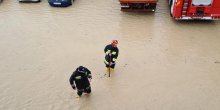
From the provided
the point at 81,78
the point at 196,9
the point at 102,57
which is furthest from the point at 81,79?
the point at 196,9

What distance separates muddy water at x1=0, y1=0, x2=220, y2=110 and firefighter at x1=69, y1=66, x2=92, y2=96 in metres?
0.50

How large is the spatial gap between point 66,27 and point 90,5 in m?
3.07

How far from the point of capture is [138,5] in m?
15.2

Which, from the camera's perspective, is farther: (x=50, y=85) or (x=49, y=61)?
(x=49, y=61)

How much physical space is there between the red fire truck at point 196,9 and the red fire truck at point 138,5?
1.35 m

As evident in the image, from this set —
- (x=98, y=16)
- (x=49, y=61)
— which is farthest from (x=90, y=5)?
(x=49, y=61)

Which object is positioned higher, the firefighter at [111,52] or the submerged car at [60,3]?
the submerged car at [60,3]

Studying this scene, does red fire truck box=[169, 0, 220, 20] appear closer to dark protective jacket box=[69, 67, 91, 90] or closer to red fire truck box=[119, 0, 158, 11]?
red fire truck box=[119, 0, 158, 11]

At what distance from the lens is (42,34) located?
14.1 metres

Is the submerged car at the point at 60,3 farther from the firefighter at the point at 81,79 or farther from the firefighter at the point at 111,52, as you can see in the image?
the firefighter at the point at 81,79

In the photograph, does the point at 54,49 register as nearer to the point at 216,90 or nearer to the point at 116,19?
the point at 116,19

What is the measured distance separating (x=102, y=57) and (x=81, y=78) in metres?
3.15

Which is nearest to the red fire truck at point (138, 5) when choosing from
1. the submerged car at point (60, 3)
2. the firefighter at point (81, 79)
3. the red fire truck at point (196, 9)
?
the red fire truck at point (196, 9)

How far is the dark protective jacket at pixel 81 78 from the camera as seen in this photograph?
884 cm
